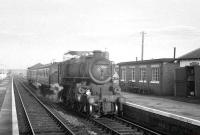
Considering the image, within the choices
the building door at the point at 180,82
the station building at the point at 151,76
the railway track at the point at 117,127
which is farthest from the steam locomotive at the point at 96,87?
the station building at the point at 151,76

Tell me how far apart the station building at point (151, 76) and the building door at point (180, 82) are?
46.6 inches

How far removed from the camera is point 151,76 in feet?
81.3

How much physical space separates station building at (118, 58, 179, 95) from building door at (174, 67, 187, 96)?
3.88 feet

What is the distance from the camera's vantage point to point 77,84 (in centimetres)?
1372

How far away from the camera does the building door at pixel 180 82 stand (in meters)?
21.2

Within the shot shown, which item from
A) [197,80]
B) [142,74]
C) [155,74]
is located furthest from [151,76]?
[197,80]

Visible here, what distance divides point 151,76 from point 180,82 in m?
3.58

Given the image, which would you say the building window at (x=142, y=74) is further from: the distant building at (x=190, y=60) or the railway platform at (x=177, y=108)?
the railway platform at (x=177, y=108)

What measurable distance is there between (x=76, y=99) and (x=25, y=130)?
3464mm

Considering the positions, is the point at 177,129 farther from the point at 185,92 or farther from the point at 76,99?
the point at 185,92

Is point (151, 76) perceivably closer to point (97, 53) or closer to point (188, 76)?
point (188, 76)

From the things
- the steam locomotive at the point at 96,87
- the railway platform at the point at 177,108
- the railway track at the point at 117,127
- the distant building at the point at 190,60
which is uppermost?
the distant building at the point at 190,60

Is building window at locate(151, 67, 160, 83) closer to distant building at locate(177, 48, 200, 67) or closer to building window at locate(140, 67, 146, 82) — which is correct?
building window at locate(140, 67, 146, 82)

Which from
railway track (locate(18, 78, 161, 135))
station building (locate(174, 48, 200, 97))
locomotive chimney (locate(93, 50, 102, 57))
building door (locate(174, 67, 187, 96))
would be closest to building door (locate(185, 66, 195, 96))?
station building (locate(174, 48, 200, 97))
